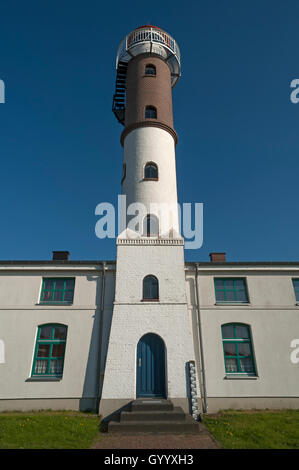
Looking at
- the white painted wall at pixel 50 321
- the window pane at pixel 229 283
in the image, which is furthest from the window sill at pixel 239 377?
the white painted wall at pixel 50 321

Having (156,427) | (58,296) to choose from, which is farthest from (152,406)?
(58,296)

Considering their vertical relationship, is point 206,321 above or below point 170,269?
below

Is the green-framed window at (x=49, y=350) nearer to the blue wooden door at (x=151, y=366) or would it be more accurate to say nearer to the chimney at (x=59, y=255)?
the blue wooden door at (x=151, y=366)

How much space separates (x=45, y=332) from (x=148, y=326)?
528 cm

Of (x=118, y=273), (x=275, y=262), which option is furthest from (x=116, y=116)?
(x=275, y=262)

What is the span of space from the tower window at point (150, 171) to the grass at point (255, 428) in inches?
497

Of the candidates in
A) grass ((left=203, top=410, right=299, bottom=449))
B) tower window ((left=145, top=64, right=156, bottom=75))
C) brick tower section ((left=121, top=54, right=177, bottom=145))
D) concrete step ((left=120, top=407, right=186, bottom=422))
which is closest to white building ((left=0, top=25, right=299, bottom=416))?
grass ((left=203, top=410, right=299, bottom=449))

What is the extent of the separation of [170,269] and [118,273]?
263 centimetres

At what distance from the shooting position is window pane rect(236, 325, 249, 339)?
14.3m

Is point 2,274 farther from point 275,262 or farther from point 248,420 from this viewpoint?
point 275,262

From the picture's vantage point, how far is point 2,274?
609 inches

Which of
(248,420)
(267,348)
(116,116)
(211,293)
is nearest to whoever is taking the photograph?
(248,420)

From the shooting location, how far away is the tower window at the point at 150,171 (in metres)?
17.4

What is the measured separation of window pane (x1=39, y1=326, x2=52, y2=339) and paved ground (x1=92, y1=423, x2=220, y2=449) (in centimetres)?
597
